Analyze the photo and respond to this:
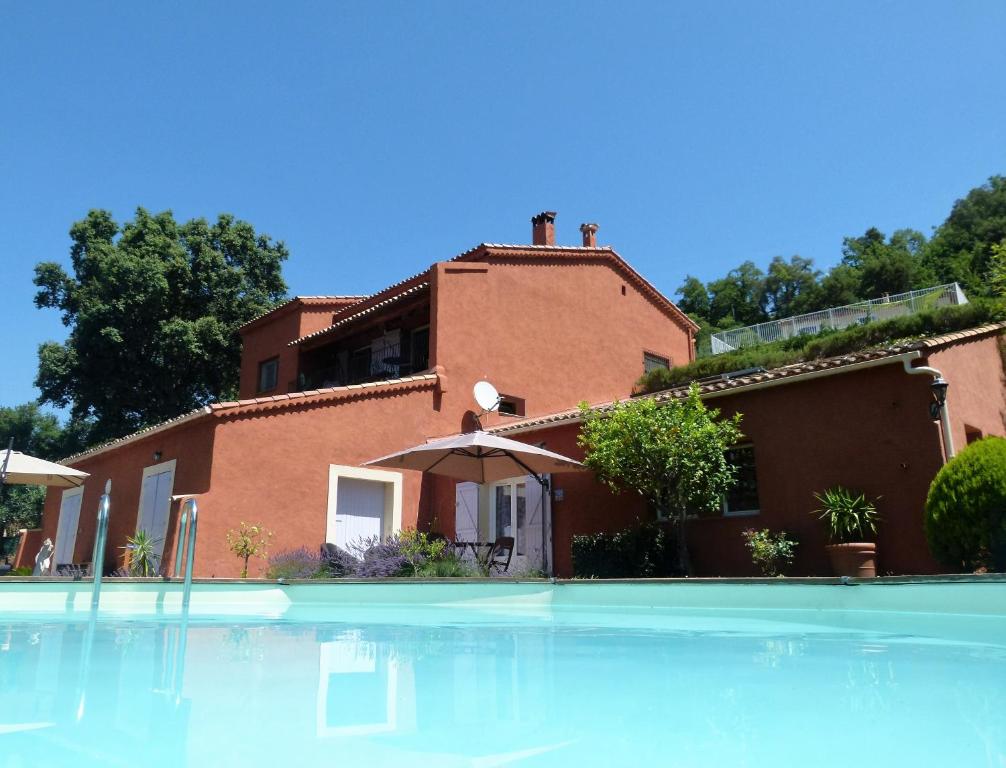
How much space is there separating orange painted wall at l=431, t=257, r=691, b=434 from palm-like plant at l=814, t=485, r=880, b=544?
874 centimetres

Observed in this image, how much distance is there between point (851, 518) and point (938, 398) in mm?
2103

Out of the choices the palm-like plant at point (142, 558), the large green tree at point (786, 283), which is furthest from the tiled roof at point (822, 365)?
the large green tree at point (786, 283)

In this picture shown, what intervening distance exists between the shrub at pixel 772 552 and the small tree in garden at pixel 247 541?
338 inches

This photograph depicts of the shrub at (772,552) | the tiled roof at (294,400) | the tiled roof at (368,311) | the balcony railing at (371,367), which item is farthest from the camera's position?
the balcony railing at (371,367)

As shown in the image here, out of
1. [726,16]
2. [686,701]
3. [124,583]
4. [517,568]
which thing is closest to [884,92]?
[726,16]

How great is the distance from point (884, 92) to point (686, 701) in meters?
14.4

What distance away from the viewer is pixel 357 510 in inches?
622

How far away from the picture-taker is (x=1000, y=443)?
979 cm

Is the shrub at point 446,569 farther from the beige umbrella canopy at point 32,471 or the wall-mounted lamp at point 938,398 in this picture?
the beige umbrella canopy at point 32,471

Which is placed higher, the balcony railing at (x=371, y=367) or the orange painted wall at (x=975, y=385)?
the balcony railing at (x=371, y=367)

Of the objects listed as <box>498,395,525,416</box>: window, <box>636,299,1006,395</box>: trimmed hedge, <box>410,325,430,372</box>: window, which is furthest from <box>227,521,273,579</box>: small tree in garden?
<box>636,299,1006,395</box>: trimmed hedge

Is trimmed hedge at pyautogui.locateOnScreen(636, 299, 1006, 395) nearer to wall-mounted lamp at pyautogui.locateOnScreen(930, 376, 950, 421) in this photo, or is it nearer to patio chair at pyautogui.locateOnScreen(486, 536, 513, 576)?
patio chair at pyautogui.locateOnScreen(486, 536, 513, 576)

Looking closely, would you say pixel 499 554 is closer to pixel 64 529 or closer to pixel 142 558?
pixel 142 558

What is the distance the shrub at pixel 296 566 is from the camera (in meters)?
12.8
